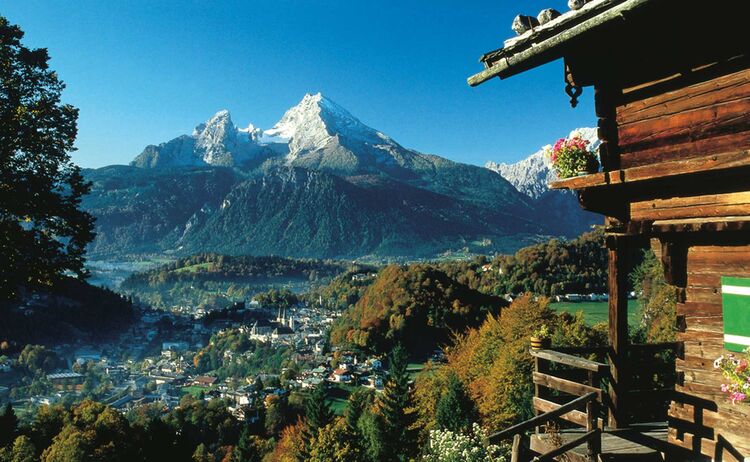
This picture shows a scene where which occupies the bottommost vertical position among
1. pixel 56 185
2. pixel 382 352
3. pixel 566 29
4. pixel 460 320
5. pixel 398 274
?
pixel 382 352

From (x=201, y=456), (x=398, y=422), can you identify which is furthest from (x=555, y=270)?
(x=201, y=456)

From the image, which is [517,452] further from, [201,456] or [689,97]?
[201,456]

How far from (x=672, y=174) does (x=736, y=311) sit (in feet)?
6.21

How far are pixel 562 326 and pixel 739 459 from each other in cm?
→ 3827

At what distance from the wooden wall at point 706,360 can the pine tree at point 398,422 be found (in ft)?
146

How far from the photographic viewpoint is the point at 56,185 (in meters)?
14.2

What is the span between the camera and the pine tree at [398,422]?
160 feet

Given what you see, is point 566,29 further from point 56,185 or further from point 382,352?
point 382,352

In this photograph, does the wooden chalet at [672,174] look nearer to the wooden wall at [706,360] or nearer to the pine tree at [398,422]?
the wooden wall at [706,360]

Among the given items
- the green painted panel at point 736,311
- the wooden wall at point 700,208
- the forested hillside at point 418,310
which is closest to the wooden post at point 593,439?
the wooden wall at point 700,208

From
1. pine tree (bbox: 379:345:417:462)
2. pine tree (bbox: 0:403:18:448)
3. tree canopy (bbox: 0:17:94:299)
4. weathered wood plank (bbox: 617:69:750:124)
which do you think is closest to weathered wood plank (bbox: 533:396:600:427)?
weathered wood plank (bbox: 617:69:750:124)

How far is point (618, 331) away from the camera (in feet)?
29.6

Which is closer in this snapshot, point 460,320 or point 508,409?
point 508,409

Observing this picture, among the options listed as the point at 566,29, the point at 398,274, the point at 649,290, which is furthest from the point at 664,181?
the point at 398,274
